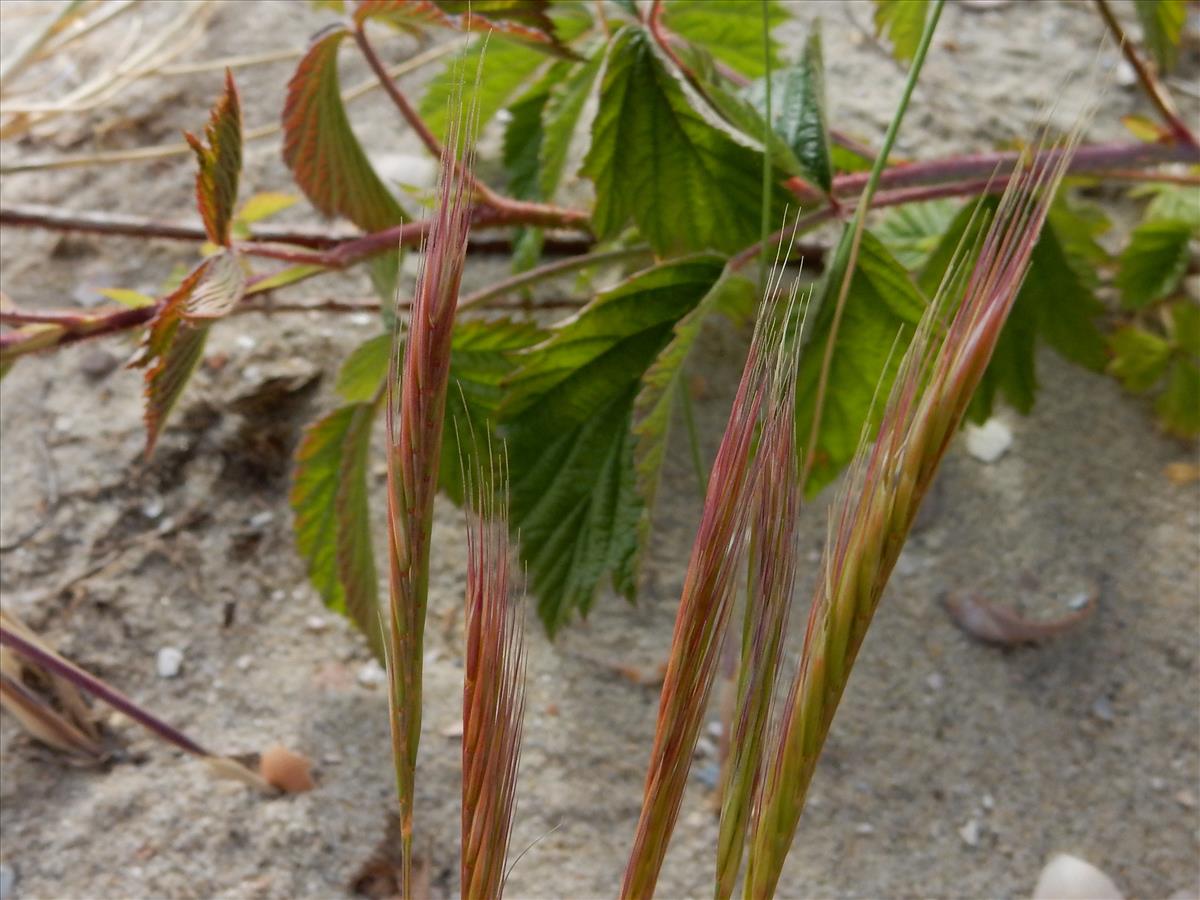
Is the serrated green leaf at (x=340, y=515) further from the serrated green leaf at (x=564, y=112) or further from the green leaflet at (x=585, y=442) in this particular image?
the serrated green leaf at (x=564, y=112)

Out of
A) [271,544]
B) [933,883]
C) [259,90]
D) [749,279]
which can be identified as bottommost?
[933,883]

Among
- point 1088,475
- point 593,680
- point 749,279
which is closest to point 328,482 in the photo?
point 593,680

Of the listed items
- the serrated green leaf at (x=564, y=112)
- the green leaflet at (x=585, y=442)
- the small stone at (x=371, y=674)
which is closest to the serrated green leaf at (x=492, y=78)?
the serrated green leaf at (x=564, y=112)

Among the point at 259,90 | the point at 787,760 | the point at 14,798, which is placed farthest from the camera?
the point at 259,90

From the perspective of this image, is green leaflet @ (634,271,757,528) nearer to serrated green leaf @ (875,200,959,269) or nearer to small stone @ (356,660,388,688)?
small stone @ (356,660,388,688)

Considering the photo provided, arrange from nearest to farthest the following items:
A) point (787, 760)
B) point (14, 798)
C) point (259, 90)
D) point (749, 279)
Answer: point (787, 760) < point (14, 798) < point (749, 279) < point (259, 90)

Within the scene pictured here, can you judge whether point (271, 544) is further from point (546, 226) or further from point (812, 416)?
point (812, 416)
